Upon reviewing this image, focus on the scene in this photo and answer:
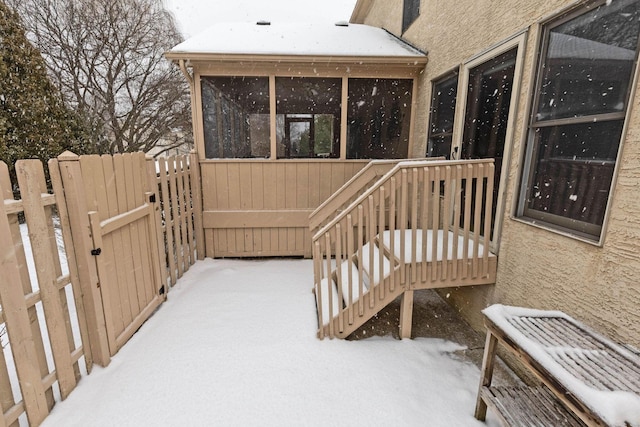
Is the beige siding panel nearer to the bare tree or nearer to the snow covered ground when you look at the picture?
the snow covered ground

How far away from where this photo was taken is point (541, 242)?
77.7 inches

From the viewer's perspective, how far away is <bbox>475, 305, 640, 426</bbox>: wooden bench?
100cm

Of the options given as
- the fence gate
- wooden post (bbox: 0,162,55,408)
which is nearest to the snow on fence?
the fence gate

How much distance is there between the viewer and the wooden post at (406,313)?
2.50 metres

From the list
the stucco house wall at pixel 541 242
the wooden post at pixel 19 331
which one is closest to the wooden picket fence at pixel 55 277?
the wooden post at pixel 19 331

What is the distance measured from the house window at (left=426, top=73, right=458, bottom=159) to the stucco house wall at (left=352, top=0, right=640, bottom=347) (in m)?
0.18

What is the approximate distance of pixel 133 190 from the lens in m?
2.61

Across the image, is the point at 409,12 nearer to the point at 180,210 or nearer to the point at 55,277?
the point at 180,210

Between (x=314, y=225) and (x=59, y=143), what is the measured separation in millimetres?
7971

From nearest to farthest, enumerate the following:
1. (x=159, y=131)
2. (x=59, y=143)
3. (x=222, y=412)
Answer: (x=222, y=412) < (x=59, y=143) < (x=159, y=131)

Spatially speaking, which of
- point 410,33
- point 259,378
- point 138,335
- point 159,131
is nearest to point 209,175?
point 138,335

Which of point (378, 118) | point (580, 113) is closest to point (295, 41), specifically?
point (378, 118)

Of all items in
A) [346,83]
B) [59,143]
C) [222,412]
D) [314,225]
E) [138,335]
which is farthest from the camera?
[59,143]

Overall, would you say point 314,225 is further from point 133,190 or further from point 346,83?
point 346,83
